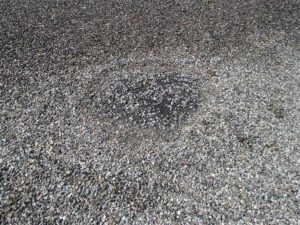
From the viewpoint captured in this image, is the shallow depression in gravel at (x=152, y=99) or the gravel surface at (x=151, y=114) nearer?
the gravel surface at (x=151, y=114)

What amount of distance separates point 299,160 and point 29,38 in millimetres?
7738

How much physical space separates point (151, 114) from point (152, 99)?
0.48 m

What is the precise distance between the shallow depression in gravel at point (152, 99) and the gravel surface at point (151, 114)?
3 cm

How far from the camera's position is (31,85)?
852 cm

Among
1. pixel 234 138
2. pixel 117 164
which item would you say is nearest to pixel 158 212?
pixel 117 164

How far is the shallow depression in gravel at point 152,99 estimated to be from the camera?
7.59m

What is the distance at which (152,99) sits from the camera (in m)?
7.97

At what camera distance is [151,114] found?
25.0 ft

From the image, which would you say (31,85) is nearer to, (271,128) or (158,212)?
(158,212)

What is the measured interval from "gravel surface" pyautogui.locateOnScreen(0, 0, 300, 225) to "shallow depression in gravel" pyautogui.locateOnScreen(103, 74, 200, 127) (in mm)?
30

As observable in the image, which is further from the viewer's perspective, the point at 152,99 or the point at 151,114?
the point at 152,99

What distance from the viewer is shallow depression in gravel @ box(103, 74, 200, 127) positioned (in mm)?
7586

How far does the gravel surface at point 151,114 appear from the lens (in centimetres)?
608

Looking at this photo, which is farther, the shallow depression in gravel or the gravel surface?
the shallow depression in gravel
